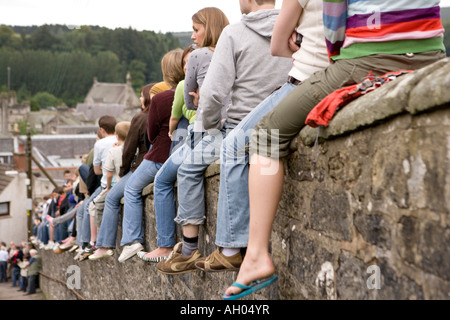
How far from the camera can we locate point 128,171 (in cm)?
743

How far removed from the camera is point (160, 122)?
20.0 ft

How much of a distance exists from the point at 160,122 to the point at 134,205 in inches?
49.8

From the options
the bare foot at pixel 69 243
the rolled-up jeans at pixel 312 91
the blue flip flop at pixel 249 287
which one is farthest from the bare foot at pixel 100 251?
the rolled-up jeans at pixel 312 91

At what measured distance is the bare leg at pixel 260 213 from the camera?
Result: 3.21 m

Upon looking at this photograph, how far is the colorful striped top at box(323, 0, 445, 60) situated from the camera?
281 cm

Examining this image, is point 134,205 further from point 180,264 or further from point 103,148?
point 180,264

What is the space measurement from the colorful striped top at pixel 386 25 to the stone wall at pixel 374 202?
0.40 m

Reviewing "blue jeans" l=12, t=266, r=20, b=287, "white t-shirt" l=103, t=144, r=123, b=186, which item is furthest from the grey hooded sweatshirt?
"blue jeans" l=12, t=266, r=20, b=287

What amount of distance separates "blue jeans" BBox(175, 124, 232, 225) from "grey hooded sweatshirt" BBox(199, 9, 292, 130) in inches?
17.9

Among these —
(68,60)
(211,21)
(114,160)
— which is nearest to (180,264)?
(211,21)

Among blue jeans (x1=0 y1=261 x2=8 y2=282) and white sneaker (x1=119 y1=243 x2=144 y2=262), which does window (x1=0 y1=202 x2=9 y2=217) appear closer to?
blue jeans (x1=0 y1=261 x2=8 y2=282)

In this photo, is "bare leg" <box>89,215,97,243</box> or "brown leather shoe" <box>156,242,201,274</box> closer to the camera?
"brown leather shoe" <box>156,242,201,274</box>

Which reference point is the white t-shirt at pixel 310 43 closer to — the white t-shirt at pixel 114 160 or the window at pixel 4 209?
the white t-shirt at pixel 114 160

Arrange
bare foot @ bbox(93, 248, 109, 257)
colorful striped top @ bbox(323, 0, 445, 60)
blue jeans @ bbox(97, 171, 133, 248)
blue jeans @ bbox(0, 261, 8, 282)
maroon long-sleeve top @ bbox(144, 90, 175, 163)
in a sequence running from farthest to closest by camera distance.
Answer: blue jeans @ bbox(0, 261, 8, 282), bare foot @ bbox(93, 248, 109, 257), blue jeans @ bbox(97, 171, 133, 248), maroon long-sleeve top @ bbox(144, 90, 175, 163), colorful striped top @ bbox(323, 0, 445, 60)
